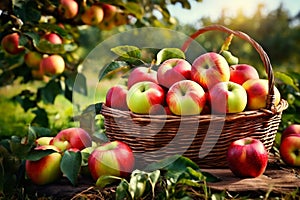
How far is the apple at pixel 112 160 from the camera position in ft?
4.34

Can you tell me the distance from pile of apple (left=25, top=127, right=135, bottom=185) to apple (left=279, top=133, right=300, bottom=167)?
0.48m

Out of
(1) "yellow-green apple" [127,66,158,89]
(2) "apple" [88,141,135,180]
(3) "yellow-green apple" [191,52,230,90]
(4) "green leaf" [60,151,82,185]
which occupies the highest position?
(3) "yellow-green apple" [191,52,230,90]

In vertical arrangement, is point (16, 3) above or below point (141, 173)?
above

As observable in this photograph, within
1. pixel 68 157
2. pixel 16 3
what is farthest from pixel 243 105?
pixel 16 3

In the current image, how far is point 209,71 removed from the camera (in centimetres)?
141

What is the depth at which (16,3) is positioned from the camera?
1.96 m

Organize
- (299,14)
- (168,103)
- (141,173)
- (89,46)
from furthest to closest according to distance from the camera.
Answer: (299,14)
(89,46)
(168,103)
(141,173)

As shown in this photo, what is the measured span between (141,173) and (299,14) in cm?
918

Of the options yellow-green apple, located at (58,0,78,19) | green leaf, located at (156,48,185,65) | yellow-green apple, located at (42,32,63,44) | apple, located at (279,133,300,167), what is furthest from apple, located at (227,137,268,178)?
yellow-green apple, located at (58,0,78,19)

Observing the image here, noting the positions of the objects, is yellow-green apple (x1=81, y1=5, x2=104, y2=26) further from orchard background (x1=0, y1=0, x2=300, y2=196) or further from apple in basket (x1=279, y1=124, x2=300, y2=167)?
apple in basket (x1=279, y1=124, x2=300, y2=167)

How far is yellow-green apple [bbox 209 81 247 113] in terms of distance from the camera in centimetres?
133

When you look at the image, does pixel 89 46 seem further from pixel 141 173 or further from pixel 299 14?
pixel 141 173

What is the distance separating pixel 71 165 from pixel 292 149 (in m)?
0.67

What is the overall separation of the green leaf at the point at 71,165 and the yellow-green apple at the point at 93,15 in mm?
1113
